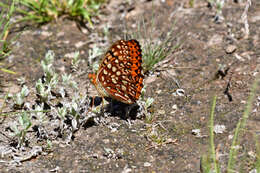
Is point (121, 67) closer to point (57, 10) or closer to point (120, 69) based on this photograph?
point (120, 69)

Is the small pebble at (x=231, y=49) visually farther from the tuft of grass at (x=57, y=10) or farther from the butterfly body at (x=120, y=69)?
the tuft of grass at (x=57, y=10)

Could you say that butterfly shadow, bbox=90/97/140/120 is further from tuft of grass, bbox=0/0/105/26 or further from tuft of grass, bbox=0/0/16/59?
tuft of grass, bbox=0/0/105/26

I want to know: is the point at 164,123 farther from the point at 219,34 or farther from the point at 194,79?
the point at 219,34

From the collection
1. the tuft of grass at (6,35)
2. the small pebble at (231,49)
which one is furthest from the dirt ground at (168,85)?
the tuft of grass at (6,35)

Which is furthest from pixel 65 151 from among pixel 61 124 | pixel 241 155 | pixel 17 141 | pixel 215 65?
pixel 215 65

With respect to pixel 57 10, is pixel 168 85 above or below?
below

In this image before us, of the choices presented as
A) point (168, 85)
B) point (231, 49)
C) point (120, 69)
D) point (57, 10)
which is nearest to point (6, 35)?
point (57, 10)

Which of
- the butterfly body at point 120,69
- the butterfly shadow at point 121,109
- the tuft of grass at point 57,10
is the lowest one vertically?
the butterfly shadow at point 121,109
